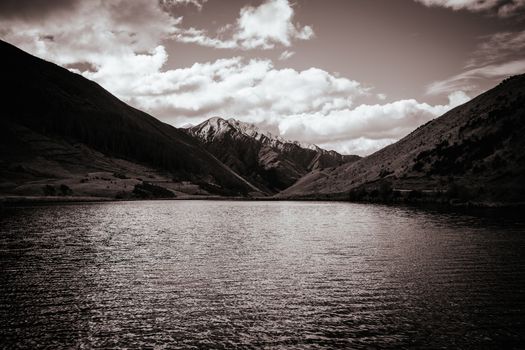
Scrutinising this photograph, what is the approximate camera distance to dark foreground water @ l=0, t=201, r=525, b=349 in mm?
23641

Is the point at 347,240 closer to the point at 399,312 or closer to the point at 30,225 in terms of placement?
the point at 399,312

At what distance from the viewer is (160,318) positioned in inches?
1067

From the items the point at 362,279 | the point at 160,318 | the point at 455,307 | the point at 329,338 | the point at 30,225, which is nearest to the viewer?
the point at 329,338

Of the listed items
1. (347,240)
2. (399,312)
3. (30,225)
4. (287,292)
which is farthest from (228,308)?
(30,225)

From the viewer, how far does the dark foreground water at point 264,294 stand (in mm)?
23641

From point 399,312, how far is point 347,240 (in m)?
38.5

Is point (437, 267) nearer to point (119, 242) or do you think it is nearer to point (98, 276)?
point (98, 276)

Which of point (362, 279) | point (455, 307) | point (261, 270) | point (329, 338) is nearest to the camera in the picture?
point (329, 338)

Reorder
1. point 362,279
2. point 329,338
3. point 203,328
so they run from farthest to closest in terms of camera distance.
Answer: point 362,279 < point 203,328 < point 329,338

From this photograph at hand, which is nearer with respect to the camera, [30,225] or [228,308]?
[228,308]

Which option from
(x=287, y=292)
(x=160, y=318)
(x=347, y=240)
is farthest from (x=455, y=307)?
(x=347, y=240)

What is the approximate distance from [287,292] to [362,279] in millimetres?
8739

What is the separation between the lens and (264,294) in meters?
32.8

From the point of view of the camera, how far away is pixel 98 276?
130 ft
